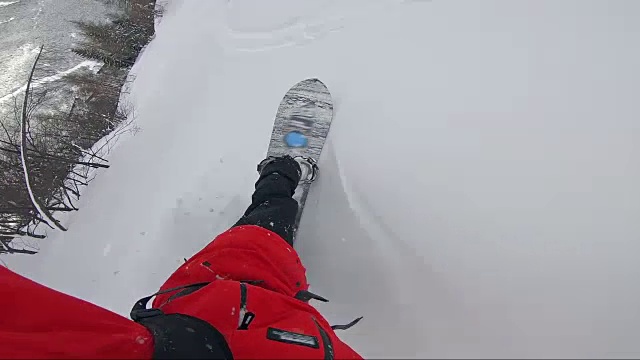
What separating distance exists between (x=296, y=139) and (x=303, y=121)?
103 millimetres

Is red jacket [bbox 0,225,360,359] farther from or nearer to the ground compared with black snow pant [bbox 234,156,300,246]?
nearer to the ground

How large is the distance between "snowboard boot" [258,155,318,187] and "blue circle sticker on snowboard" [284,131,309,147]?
0.10 meters

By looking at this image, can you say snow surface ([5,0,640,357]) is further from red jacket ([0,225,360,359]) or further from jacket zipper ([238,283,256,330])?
jacket zipper ([238,283,256,330])

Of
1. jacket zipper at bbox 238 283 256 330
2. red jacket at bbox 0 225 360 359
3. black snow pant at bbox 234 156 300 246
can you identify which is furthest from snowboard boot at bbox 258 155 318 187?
jacket zipper at bbox 238 283 256 330

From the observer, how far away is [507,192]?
193 cm

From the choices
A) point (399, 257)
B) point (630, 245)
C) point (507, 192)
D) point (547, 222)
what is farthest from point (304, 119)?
point (630, 245)

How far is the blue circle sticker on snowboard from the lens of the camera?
216 cm

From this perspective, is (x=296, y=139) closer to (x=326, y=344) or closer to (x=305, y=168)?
(x=305, y=168)

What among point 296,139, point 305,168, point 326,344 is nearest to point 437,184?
point 305,168

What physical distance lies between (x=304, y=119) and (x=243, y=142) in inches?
13.3

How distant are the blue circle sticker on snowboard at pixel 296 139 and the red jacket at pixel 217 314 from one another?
2.71 feet

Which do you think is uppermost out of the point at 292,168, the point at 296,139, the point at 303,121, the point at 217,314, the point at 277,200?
the point at 303,121

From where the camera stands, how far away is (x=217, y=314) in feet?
2.91

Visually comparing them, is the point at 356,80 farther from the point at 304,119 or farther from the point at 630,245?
the point at 630,245
